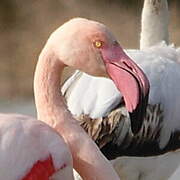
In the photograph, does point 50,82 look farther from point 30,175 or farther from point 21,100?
point 21,100

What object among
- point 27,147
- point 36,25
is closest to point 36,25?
point 36,25

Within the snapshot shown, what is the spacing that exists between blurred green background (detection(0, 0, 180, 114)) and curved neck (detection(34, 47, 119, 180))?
4061 millimetres

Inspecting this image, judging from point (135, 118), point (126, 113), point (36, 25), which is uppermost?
point (135, 118)

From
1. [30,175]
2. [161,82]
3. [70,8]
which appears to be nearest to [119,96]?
[161,82]

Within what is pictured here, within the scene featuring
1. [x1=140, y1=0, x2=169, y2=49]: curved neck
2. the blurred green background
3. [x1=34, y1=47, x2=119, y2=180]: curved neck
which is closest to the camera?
[x1=34, y1=47, x2=119, y2=180]: curved neck

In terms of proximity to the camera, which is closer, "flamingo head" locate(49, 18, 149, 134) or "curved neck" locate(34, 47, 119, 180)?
"flamingo head" locate(49, 18, 149, 134)

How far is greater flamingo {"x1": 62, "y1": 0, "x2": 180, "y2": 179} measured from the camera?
12.1 ft

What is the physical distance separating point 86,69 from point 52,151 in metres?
0.29

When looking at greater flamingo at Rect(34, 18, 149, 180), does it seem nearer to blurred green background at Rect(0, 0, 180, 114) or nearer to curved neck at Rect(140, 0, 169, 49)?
curved neck at Rect(140, 0, 169, 49)

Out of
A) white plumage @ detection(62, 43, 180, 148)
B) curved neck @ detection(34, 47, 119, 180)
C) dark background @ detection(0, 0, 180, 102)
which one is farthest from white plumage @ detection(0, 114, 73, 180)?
dark background @ detection(0, 0, 180, 102)

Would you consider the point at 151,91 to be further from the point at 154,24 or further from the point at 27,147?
the point at 27,147

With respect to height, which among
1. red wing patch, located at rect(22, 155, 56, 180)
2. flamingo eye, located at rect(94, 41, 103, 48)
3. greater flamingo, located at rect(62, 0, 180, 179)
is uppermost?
flamingo eye, located at rect(94, 41, 103, 48)

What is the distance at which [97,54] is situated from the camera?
104 inches

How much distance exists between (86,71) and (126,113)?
106cm
